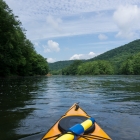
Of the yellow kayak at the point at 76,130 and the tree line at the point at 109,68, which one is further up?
the tree line at the point at 109,68

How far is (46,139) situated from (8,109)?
5968 mm

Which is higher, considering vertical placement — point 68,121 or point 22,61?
point 22,61

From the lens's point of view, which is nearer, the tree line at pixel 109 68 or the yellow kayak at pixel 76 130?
the yellow kayak at pixel 76 130

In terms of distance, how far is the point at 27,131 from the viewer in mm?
6543

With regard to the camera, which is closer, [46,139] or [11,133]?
[46,139]

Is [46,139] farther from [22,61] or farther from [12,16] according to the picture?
[22,61]

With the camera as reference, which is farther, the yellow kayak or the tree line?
the tree line

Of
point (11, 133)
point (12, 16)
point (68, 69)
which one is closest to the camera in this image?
point (11, 133)

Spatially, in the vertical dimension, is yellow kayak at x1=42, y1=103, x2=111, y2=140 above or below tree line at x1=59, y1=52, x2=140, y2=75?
below

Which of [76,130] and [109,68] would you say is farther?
[109,68]

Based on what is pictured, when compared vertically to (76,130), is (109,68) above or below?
above

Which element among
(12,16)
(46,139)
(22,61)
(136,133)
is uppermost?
(12,16)

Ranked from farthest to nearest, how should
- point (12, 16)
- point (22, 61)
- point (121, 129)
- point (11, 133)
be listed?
point (22, 61) < point (12, 16) < point (121, 129) < point (11, 133)

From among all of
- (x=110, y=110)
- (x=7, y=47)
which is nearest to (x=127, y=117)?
(x=110, y=110)
